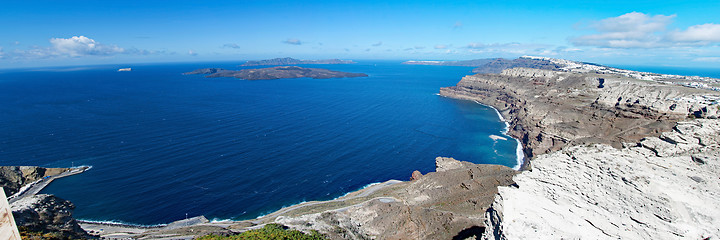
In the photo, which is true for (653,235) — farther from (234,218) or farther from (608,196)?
(234,218)

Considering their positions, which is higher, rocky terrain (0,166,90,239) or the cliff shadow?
rocky terrain (0,166,90,239)

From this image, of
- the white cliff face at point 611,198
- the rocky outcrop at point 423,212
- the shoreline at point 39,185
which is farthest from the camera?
the shoreline at point 39,185

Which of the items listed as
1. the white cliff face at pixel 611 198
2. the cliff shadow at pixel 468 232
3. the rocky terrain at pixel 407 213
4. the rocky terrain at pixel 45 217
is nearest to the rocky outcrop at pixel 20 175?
the rocky terrain at pixel 407 213

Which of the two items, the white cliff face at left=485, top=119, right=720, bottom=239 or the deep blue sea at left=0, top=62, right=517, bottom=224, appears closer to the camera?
the white cliff face at left=485, top=119, right=720, bottom=239

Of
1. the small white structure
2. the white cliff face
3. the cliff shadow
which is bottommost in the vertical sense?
the cliff shadow

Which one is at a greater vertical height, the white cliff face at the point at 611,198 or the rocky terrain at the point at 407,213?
the white cliff face at the point at 611,198

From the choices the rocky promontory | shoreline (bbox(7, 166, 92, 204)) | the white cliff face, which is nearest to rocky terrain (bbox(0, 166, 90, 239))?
shoreline (bbox(7, 166, 92, 204))

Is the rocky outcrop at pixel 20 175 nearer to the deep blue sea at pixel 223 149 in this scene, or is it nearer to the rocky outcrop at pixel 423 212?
the deep blue sea at pixel 223 149

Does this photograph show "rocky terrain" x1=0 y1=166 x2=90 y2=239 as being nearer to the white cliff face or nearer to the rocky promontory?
the white cliff face
